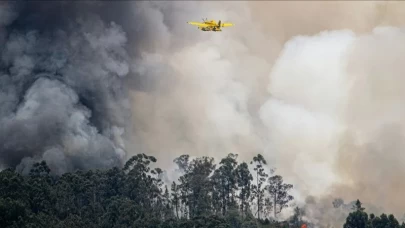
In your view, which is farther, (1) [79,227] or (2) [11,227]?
(1) [79,227]

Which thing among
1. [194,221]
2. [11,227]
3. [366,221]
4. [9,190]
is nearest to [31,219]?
[11,227]

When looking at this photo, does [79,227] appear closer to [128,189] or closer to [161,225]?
[161,225]

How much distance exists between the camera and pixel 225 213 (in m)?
200

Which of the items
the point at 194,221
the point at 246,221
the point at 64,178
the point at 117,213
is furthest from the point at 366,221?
the point at 64,178

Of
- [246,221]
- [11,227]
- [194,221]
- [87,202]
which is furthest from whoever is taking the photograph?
[87,202]

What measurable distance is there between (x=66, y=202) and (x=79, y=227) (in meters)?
19.3

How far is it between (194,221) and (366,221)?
38.0 meters

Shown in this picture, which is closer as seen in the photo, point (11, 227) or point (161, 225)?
point (11, 227)

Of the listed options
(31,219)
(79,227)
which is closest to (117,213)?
(79,227)

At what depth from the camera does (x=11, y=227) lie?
156 meters

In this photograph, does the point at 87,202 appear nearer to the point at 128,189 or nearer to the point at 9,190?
the point at 128,189

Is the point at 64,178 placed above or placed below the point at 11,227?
above

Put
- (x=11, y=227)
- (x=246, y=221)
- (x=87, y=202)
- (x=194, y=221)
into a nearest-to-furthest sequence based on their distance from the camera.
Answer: (x=11, y=227), (x=194, y=221), (x=246, y=221), (x=87, y=202)

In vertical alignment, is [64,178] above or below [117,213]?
above
